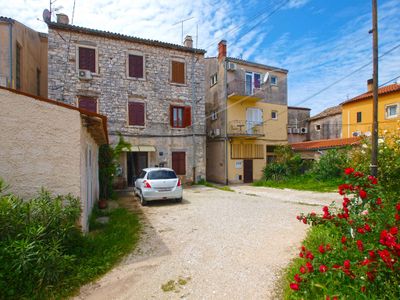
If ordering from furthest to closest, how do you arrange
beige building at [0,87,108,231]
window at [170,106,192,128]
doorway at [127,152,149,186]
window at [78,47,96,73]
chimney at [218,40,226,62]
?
chimney at [218,40,226,62] < window at [170,106,192,128] < doorway at [127,152,149,186] < window at [78,47,96,73] < beige building at [0,87,108,231]

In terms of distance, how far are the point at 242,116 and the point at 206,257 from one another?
1533cm

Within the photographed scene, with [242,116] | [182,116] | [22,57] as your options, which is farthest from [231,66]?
[22,57]

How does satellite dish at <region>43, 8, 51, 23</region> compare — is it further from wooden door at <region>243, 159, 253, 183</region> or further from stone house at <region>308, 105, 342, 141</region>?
stone house at <region>308, 105, 342, 141</region>

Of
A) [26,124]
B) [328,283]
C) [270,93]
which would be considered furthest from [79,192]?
[270,93]

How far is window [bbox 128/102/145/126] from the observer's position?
15.3 metres

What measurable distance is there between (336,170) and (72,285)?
50.9 ft

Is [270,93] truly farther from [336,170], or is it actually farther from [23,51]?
[23,51]

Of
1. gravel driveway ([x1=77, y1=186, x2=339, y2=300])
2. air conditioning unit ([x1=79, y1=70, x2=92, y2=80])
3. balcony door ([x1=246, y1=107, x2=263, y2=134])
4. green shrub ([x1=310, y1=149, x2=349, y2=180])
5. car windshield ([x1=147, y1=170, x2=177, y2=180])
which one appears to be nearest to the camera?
gravel driveway ([x1=77, y1=186, x2=339, y2=300])

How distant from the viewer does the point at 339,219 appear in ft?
12.3

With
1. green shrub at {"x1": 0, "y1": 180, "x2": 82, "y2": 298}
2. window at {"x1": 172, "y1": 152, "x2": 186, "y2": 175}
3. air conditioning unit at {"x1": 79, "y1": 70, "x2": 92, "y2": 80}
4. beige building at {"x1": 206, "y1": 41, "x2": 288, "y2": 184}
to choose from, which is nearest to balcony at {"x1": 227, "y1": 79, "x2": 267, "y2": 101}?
beige building at {"x1": 206, "y1": 41, "x2": 288, "y2": 184}

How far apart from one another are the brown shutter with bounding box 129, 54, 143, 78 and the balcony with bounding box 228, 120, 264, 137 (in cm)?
782

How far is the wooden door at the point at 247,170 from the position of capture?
61.4 ft

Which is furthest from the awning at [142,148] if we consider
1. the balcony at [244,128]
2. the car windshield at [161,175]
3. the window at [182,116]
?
the balcony at [244,128]

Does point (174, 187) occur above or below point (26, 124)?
below
